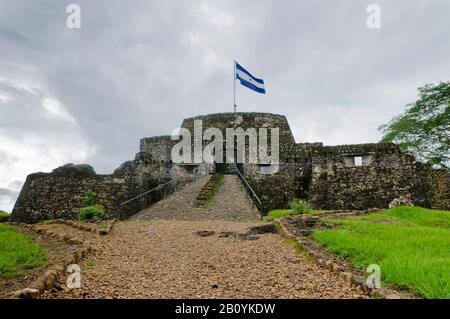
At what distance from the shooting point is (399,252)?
20.3 feet

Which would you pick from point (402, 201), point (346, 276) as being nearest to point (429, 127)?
point (402, 201)

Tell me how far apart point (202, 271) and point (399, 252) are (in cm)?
356

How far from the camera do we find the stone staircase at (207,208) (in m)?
14.3

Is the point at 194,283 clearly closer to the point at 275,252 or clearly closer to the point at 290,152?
the point at 275,252

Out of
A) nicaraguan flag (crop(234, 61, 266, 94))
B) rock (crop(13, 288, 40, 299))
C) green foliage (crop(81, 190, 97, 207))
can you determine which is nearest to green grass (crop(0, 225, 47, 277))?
rock (crop(13, 288, 40, 299))

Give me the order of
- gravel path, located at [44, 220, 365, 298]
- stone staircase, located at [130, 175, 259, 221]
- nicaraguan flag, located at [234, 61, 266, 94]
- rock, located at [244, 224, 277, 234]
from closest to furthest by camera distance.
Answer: gravel path, located at [44, 220, 365, 298] < rock, located at [244, 224, 277, 234] < stone staircase, located at [130, 175, 259, 221] < nicaraguan flag, located at [234, 61, 266, 94]

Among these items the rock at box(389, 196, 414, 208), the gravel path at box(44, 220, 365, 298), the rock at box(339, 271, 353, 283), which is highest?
the rock at box(389, 196, 414, 208)

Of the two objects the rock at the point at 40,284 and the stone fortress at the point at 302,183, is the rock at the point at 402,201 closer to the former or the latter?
the stone fortress at the point at 302,183

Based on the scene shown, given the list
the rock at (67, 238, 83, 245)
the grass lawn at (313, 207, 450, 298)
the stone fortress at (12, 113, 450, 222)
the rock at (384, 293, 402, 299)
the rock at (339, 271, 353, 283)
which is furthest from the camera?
the stone fortress at (12, 113, 450, 222)

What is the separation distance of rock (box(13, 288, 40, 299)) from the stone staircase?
979cm

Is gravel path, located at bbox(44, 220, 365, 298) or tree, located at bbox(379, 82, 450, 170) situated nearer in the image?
gravel path, located at bbox(44, 220, 365, 298)

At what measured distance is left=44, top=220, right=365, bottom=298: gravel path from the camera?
15.6 ft

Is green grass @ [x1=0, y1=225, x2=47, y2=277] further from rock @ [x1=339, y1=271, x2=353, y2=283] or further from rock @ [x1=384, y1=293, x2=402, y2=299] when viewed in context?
rock @ [x1=384, y1=293, x2=402, y2=299]

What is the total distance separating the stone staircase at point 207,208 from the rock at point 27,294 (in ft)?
32.1
